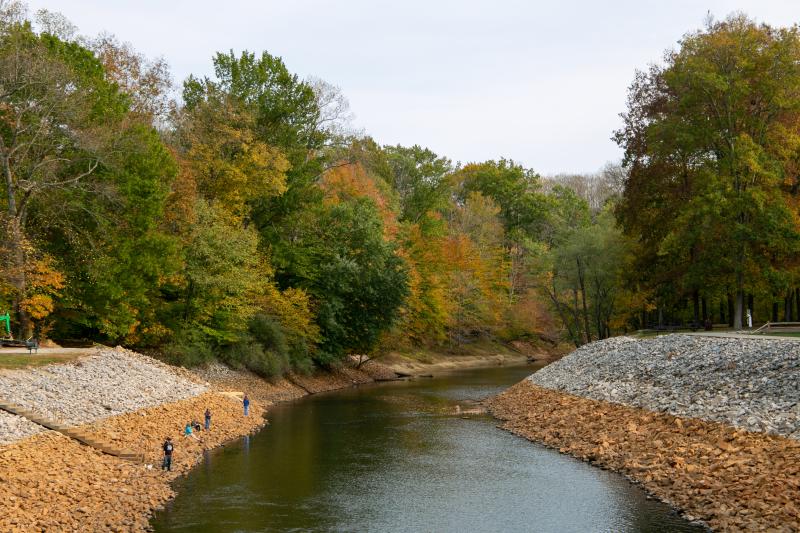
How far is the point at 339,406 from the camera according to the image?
142ft

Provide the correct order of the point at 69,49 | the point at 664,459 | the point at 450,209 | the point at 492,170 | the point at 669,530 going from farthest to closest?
the point at 492,170
the point at 450,209
the point at 69,49
the point at 664,459
the point at 669,530

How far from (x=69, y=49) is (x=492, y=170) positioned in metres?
72.7

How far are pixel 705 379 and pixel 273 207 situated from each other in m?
34.6

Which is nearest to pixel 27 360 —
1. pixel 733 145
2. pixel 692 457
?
pixel 692 457

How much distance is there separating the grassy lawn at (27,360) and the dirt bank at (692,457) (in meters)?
20.8

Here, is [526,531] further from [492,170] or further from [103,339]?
[492,170]

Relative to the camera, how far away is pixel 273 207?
54.9 meters

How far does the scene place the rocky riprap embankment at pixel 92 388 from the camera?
80.7 feet

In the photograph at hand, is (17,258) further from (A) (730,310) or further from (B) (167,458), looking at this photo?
(A) (730,310)

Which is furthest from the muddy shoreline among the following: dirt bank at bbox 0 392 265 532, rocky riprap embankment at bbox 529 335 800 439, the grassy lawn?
rocky riprap embankment at bbox 529 335 800 439

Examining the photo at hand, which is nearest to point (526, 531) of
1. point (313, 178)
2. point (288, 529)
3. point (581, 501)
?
point (581, 501)

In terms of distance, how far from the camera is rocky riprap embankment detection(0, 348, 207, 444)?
2459 centimetres

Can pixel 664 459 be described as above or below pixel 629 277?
below

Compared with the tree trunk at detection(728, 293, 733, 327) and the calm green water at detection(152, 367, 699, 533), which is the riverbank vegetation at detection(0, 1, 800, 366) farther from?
A: the calm green water at detection(152, 367, 699, 533)
